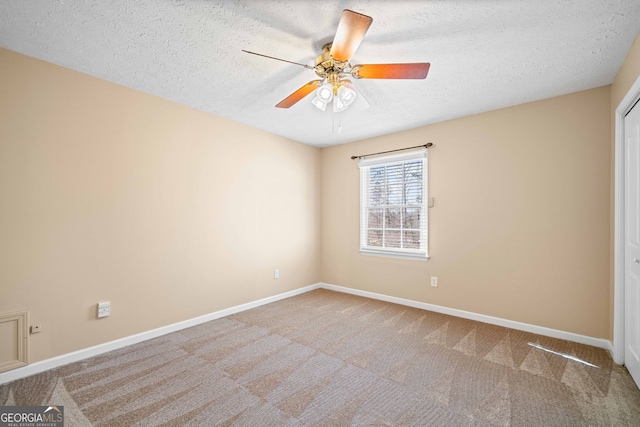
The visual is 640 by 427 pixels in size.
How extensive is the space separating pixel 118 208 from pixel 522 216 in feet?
13.4

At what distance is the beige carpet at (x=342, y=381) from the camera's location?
1.72 m

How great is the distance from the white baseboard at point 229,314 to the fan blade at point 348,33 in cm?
302

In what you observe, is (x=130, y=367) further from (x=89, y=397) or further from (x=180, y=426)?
(x=180, y=426)

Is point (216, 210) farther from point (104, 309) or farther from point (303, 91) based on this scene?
point (303, 91)

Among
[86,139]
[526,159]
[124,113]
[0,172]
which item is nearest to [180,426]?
[0,172]

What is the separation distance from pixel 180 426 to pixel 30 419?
941 millimetres

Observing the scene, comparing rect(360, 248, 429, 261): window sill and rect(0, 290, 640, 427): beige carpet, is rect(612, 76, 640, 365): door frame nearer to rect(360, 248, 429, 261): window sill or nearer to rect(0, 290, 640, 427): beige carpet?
rect(0, 290, 640, 427): beige carpet

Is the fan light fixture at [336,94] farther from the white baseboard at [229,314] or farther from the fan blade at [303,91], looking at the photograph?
the white baseboard at [229,314]

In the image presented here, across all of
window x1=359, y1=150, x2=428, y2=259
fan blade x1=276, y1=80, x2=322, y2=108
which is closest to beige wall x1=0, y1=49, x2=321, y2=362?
fan blade x1=276, y1=80, x2=322, y2=108
